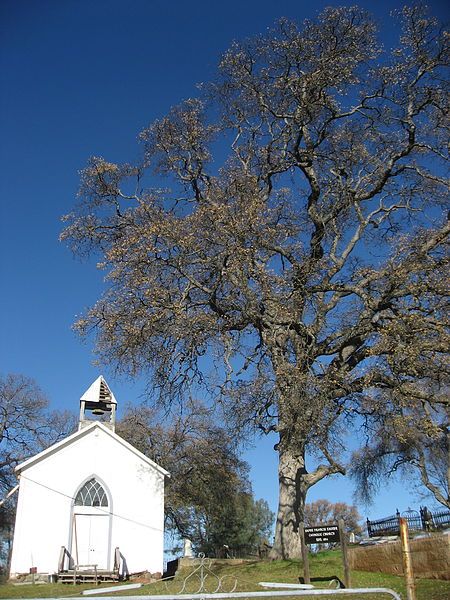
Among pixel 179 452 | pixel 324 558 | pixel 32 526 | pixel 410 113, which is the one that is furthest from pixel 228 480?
pixel 410 113

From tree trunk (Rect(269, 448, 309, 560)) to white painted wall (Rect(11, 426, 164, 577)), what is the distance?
27.0ft

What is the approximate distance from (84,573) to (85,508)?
272 cm

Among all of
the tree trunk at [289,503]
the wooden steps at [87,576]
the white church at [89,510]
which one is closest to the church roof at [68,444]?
the white church at [89,510]

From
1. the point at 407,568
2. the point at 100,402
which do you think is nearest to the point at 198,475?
the point at 100,402

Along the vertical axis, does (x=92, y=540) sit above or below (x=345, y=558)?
above

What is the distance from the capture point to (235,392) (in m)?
17.0

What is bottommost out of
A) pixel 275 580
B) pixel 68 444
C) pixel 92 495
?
pixel 275 580

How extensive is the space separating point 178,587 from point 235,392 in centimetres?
523

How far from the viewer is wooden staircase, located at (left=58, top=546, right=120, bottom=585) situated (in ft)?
69.5

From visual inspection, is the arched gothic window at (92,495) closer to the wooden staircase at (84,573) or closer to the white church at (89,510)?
the white church at (89,510)

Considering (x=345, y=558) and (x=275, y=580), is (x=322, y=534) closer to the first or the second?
(x=345, y=558)

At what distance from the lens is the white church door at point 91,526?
23266 millimetres

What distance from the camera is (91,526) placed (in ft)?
77.7

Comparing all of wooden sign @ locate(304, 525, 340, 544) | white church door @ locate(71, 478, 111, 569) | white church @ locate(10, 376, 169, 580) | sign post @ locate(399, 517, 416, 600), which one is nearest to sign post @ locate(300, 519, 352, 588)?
wooden sign @ locate(304, 525, 340, 544)
